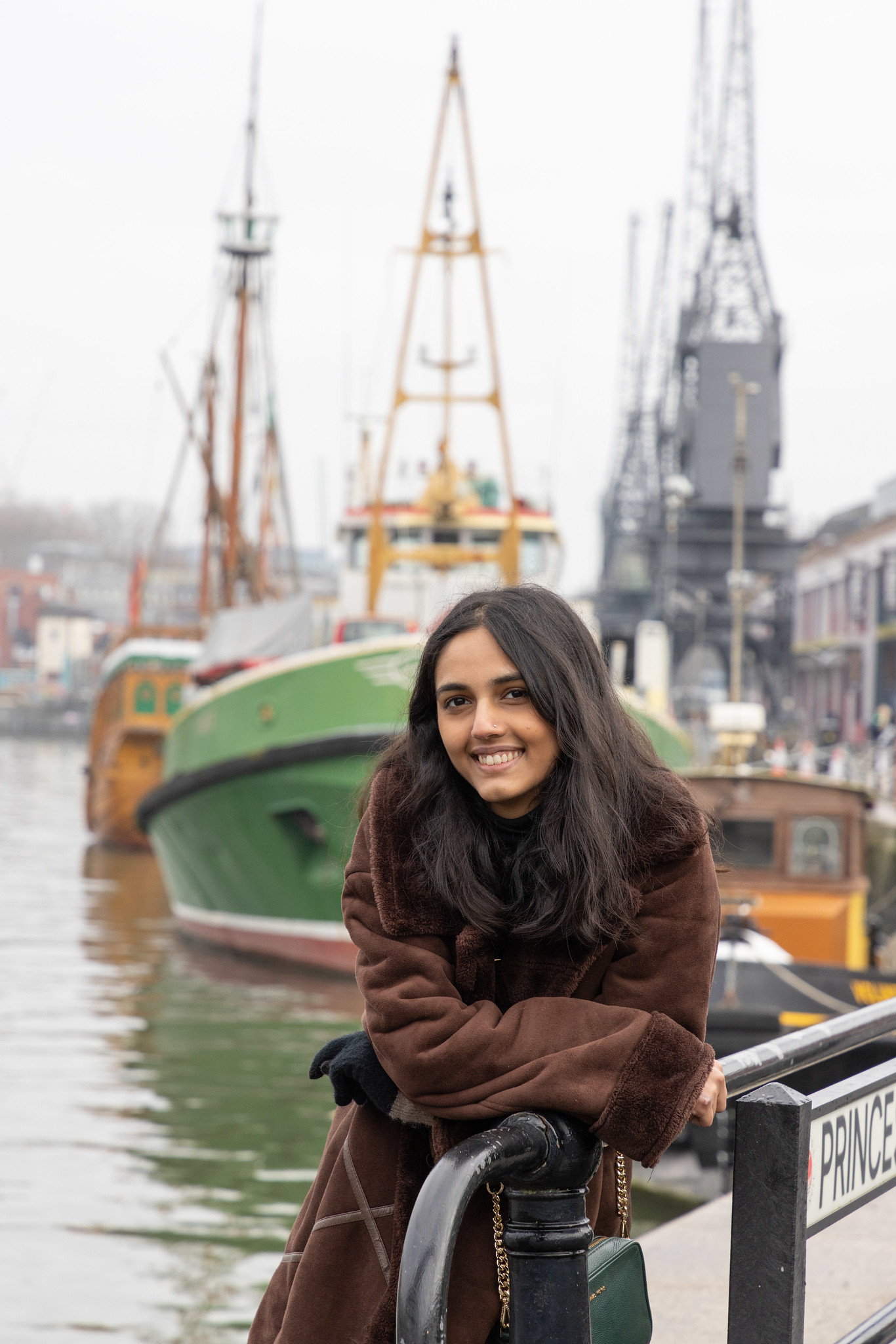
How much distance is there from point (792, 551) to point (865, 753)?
17.8m

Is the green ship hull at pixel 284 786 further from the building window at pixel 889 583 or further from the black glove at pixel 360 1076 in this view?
the building window at pixel 889 583

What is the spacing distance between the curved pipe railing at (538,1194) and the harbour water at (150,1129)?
175 inches

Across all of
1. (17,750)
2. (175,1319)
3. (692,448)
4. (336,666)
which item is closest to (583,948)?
(175,1319)

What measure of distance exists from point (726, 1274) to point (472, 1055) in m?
2.31

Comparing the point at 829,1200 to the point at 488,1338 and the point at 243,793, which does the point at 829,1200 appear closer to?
the point at 488,1338

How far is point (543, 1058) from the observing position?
1729 mm

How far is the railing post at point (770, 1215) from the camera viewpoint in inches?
73.3

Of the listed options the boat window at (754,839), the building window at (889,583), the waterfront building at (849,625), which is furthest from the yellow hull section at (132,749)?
the building window at (889,583)

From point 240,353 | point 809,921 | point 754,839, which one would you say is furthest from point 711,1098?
point 240,353

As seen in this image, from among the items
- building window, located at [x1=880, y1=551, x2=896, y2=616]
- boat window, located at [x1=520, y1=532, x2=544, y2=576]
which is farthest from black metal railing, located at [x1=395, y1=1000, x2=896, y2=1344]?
building window, located at [x1=880, y1=551, x2=896, y2=616]

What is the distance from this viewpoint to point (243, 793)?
1345cm

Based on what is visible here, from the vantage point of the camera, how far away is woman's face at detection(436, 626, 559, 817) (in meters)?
1.90

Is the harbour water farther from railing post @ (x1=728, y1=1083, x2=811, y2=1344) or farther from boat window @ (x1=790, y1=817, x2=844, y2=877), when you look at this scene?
railing post @ (x1=728, y1=1083, x2=811, y2=1344)

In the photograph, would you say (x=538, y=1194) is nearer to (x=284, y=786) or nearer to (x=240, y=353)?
(x=284, y=786)
